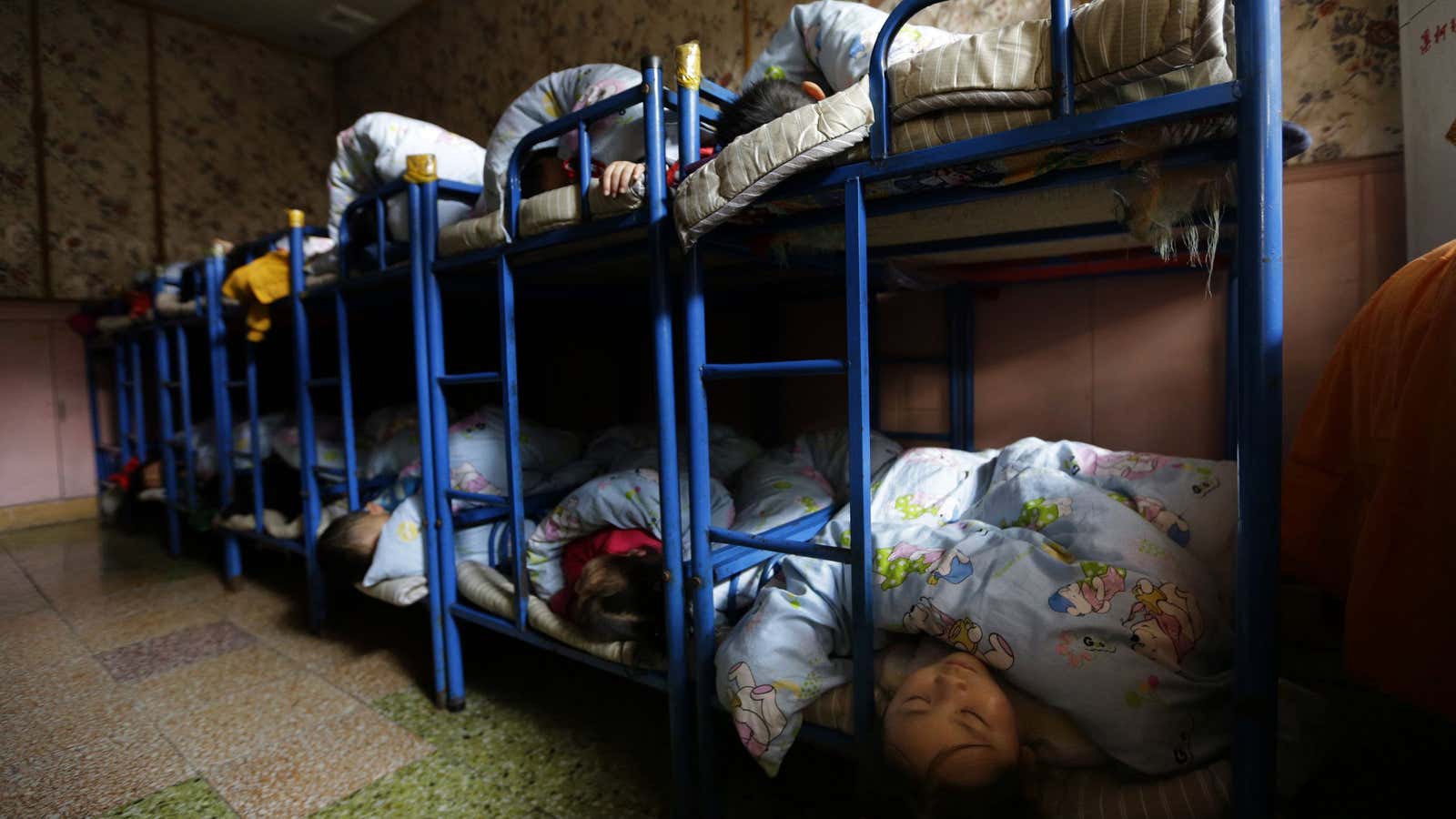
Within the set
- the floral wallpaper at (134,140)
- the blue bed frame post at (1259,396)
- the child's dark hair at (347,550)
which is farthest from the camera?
the floral wallpaper at (134,140)

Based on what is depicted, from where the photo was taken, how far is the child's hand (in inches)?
52.4

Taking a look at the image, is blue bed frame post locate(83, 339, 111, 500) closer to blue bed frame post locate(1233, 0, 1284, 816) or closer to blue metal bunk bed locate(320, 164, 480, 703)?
blue metal bunk bed locate(320, 164, 480, 703)

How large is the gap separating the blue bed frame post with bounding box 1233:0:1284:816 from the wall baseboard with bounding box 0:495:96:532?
19.1 ft

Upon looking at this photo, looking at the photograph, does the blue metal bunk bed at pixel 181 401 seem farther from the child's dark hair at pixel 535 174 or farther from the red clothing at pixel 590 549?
the red clothing at pixel 590 549

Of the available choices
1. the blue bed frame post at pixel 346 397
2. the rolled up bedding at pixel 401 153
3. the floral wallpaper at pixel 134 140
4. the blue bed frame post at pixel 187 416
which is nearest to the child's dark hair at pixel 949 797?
the rolled up bedding at pixel 401 153

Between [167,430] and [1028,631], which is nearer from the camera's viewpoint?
[1028,631]

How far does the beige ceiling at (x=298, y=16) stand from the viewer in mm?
4125

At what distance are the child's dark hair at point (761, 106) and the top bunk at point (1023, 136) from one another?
9cm

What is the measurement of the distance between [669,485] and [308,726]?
1.29 metres

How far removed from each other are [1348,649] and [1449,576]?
0.53ft

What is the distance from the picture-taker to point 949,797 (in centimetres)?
90

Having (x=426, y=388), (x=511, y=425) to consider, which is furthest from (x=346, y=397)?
(x=511, y=425)

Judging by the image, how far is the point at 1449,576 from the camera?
786 mm

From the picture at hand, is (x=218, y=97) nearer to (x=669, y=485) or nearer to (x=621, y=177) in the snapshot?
(x=621, y=177)
